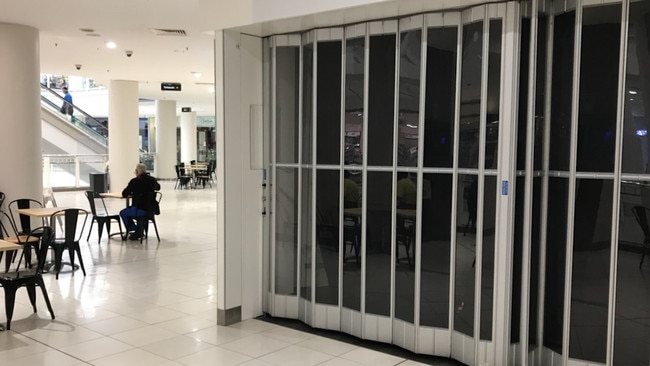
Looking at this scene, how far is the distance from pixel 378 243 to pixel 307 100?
5.42 ft

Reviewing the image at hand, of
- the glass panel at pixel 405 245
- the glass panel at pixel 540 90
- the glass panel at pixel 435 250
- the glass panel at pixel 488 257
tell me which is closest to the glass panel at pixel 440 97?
the glass panel at pixel 435 250

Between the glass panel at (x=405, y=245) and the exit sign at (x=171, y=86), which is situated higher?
the exit sign at (x=171, y=86)

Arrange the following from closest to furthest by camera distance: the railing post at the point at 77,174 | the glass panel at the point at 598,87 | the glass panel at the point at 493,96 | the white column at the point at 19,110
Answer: the glass panel at the point at 598,87, the glass panel at the point at 493,96, the white column at the point at 19,110, the railing post at the point at 77,174

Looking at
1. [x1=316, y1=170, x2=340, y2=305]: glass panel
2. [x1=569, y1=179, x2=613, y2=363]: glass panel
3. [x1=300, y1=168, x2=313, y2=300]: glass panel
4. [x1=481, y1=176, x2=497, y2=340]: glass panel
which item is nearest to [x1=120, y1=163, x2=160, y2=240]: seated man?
[x1=300, y1=168, x2=313, y2=300]: glass panel

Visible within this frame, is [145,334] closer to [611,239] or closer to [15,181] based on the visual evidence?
[611,239]

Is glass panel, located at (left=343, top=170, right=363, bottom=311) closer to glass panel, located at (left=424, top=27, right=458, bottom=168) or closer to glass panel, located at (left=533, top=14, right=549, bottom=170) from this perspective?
glass panel, located at (left=424, top=27, right=458, bottom=168)

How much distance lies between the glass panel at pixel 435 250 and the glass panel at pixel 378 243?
0.37 m

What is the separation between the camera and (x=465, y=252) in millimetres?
4516

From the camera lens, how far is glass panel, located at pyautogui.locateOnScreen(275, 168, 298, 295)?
5.69 meters

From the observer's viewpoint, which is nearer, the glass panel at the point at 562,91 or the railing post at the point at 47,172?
the glass panel at the point at 562,91

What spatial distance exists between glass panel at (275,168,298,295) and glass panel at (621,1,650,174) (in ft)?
10.1

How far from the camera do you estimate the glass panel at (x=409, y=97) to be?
4.73 m

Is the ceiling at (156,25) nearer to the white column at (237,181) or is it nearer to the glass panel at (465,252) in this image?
the white column at (237,181)

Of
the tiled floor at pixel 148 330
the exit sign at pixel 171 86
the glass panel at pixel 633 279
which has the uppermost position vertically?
the exit sign at pixel 171 86
